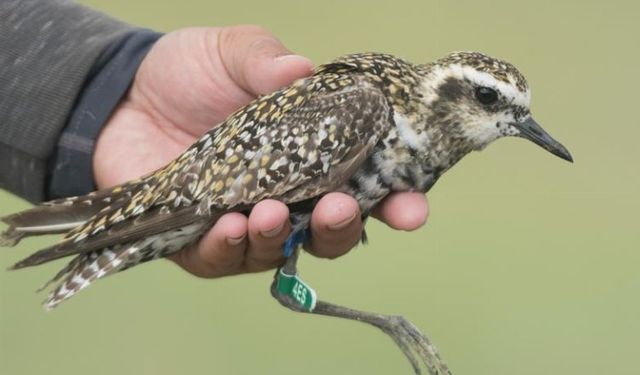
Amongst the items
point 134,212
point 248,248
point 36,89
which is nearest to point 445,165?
point 248,248

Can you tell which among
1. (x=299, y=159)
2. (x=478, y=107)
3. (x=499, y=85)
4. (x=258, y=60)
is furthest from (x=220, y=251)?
(x=499, y=85)

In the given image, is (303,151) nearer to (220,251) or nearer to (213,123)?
(220,251)

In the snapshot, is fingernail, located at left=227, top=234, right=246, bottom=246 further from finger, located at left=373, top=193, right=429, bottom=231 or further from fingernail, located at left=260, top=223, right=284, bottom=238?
finger, located at left=373, top=193, right=429, bottom=231

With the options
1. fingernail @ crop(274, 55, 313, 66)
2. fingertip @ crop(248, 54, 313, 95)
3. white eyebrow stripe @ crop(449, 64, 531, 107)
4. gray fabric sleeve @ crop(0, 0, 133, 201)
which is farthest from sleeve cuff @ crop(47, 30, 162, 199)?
white eyebrow stripe @ crop(449, 64, 531, 107)


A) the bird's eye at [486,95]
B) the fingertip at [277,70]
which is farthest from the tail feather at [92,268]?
the bird's eye at [486,95]

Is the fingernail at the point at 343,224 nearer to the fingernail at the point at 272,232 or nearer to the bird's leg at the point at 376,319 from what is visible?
the fingernail at the point at 272,232

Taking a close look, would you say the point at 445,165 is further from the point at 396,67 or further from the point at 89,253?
the point at 89,253
